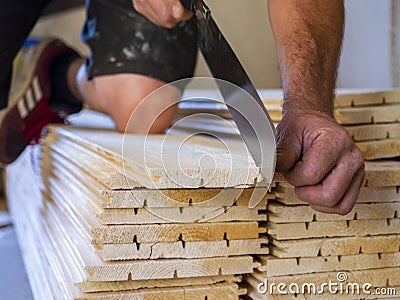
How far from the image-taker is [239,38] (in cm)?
304

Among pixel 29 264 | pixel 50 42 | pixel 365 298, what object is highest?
pixel 50 42

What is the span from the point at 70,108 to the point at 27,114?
163 mm

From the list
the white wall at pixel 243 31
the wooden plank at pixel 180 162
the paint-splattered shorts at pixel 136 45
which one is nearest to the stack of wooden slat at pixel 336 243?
the wooden plank at pixel 180 162

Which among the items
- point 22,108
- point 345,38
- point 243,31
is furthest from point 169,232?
point 243,31

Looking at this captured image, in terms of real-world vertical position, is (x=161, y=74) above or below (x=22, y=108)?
above

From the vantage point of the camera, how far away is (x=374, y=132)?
128cm

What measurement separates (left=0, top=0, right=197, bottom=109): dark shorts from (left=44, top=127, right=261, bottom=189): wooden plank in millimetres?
360

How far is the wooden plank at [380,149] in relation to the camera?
125 centimetres

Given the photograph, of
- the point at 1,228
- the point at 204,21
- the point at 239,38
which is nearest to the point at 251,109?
the point at 204,21

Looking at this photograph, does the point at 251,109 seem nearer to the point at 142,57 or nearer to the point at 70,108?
the point at 142,57

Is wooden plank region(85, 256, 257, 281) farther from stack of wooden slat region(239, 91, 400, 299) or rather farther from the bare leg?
the bare leg

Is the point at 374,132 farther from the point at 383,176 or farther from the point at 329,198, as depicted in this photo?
the point at 329,198

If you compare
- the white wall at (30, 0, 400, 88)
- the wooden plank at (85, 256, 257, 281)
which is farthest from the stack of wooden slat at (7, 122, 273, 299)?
the white wall at (30, 0, 400, 88)

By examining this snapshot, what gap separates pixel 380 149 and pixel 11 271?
85cm
